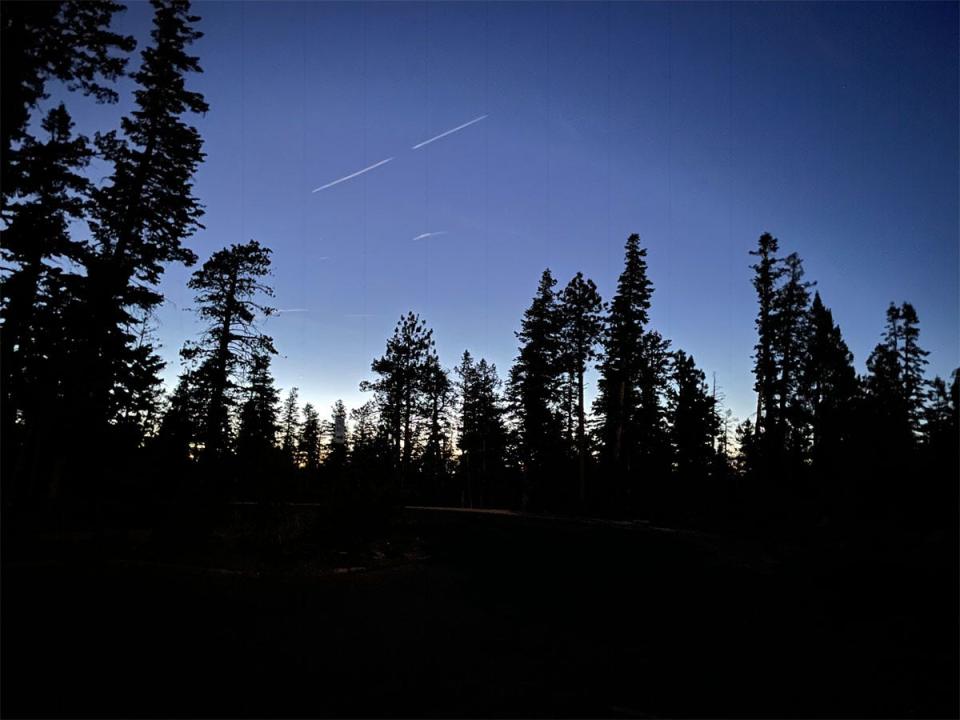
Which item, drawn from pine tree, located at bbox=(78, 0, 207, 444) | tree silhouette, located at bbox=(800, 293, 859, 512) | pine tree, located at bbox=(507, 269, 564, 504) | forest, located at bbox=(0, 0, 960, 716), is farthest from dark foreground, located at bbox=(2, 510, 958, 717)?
pine tree, located at bbox=(507, 269, 564, 504)

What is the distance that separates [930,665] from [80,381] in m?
21.9

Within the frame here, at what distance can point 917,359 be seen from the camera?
44.2 meters

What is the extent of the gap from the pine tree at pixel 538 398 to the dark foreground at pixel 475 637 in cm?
2669

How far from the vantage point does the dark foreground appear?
5.11 metres

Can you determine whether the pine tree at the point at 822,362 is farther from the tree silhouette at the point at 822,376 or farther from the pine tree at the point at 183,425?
the pine tree at the point at 183,425

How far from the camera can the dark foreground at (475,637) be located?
201 inches

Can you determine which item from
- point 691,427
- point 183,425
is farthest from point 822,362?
point 183,425

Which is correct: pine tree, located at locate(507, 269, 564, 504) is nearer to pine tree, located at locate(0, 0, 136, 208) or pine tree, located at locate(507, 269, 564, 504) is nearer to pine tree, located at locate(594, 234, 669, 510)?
pine tree, located at locate(594, 234, 669, 510)

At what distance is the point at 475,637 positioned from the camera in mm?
7297

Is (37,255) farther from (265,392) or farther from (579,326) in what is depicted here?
(579,326)

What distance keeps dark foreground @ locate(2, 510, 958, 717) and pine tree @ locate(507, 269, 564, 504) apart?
26.7 metres

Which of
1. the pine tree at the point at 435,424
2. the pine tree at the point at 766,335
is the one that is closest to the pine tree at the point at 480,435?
the pine tree at the point at 435,424

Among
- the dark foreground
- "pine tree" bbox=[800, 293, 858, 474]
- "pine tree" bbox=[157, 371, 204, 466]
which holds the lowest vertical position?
the dark foreground

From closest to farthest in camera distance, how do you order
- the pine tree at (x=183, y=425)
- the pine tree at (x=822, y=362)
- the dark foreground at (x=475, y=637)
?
1. the dark foreground at (x=475, y=637)
2. the pine tree at (x=183, y=425)
3. the pine tree at (x=822, y=362)
